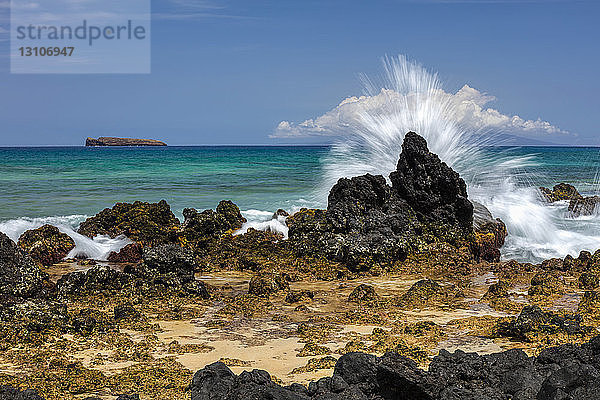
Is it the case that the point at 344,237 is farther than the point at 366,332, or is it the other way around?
the point at 344,237

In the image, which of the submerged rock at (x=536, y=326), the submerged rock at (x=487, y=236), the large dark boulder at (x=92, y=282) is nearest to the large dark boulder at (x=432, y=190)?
the submerged rock at (x=487, y=236)

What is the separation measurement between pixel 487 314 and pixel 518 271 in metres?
3.29

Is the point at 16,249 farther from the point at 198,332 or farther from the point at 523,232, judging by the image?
the point at 523,232

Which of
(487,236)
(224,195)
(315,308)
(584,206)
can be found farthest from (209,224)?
(224,195)

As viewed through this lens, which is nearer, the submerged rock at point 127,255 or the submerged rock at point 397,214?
the submerged rock at point 397,214

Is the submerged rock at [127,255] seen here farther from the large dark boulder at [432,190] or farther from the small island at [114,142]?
the small island at [114,142]

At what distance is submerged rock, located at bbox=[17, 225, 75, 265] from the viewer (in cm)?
1324

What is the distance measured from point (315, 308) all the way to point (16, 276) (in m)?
4.56

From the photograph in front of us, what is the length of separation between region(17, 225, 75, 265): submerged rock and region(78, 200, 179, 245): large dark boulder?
1.42 m

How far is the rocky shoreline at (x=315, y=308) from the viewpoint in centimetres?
537

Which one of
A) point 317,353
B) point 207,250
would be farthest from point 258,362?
point 207,250

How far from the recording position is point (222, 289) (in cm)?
1118

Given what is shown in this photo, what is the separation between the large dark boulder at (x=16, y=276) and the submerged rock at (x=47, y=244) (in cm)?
323

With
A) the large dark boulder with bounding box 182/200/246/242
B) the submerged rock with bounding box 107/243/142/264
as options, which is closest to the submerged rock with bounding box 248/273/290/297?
the submerged rock with bounding box 107/243/142/264
